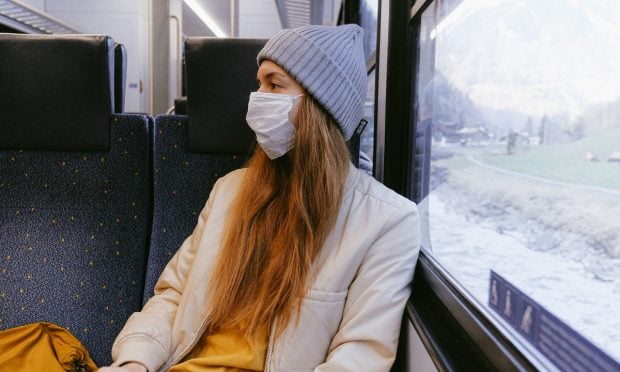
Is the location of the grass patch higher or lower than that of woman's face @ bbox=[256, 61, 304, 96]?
lower

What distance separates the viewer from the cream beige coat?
88 cm

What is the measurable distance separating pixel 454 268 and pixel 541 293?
12.7 inches

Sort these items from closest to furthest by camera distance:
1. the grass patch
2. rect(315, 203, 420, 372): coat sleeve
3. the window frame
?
the grass patch < the window frame < rect(315, 203, 420, 372): coat sleeve

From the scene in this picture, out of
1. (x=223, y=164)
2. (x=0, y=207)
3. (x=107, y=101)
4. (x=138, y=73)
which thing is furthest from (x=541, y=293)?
(x=138, y=73)

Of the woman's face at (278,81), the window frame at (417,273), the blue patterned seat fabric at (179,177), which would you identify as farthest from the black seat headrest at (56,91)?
the window frame at (417,273)

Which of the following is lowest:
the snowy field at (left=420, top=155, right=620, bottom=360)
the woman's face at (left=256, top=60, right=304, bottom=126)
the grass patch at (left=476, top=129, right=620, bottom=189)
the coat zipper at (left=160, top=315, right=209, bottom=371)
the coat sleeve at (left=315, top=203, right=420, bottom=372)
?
the coat zipper at (left=160, top=315, right=209, bottom=371)

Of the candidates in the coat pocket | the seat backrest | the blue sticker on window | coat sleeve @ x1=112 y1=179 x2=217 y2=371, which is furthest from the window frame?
the seat backrest

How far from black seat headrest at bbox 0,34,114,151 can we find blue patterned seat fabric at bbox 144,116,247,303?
0.60ft

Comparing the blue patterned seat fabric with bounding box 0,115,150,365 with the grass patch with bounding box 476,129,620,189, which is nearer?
the grass patch with bounding box 476,129,620,189

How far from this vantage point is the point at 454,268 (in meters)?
0.98

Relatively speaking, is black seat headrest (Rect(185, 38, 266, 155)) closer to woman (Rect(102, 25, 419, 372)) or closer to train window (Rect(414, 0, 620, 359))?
woman (Rect(102, 25, 419, 372))

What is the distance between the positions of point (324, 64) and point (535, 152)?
0.50 meters

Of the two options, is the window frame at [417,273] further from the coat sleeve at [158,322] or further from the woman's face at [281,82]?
the coat sleeve at [158,322]

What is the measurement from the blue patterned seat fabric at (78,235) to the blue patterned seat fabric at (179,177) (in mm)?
55
